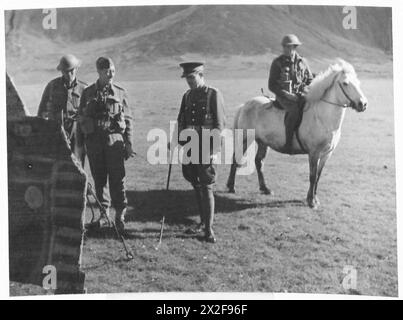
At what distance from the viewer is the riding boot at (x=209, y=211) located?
7578 mm

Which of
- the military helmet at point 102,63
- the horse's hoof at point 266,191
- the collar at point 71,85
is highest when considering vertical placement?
the military helmet at point 102,63

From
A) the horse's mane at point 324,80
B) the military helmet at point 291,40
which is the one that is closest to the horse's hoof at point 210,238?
the horse's mane at point 324,80

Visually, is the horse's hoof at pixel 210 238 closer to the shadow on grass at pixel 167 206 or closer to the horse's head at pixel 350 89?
the shadow on grass at pixel 167 206

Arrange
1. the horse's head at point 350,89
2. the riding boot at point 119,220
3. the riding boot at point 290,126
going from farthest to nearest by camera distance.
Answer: the riding boot at point 290,126 → the riding boot at point 119,220 → the horse's head at point 350,89

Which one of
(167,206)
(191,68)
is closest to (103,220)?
(167,206)

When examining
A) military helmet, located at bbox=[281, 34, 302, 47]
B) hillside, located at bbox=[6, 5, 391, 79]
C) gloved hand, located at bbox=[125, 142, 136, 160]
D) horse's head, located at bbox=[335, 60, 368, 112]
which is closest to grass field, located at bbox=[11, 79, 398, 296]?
gloved hand, located at bbox=[125, 142, 136, 160]

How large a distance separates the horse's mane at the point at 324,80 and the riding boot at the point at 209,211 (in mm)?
1710

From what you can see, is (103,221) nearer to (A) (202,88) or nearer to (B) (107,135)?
(B) (107,135)

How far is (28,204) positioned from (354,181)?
13.5 feet

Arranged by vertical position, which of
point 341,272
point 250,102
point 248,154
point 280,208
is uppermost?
point 250,102
